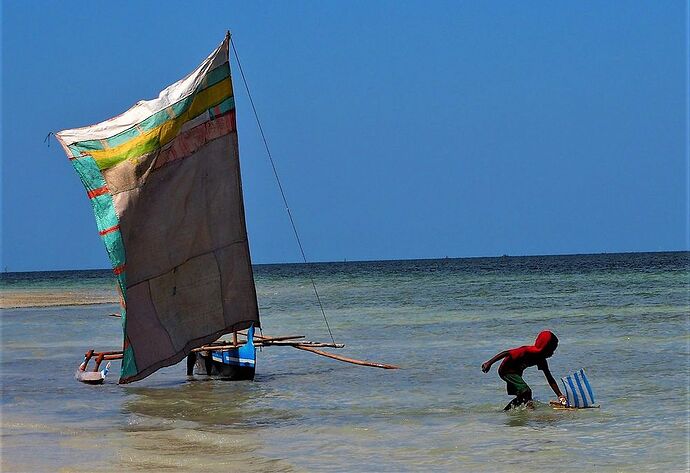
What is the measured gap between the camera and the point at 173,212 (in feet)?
44.4

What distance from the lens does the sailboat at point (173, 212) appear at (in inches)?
514

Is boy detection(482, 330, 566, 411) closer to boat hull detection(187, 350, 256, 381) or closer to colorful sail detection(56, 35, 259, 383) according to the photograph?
colorful sail detection(56, 35, 259, 383)

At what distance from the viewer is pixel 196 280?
1409cm

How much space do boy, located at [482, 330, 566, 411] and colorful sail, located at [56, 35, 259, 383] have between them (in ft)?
12.9

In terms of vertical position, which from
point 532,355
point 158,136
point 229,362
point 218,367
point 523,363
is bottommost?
point 218,367

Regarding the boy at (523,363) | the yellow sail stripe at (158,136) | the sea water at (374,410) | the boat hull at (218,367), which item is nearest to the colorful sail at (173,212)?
the yellow sail stripe at (158,136)

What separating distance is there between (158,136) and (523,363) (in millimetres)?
5428

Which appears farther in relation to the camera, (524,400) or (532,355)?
(524,400)

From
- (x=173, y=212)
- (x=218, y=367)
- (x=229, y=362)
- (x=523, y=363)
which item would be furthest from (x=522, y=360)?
(x=218, y=367)

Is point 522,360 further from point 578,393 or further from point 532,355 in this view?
point 578,393

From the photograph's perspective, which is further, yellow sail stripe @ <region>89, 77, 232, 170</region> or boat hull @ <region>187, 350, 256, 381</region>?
boat hull @ <region>187, 350, 256, 381</region>

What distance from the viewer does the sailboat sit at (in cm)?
1305

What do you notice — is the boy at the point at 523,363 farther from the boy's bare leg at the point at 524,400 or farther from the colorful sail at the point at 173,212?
the colorful sail at the point at 173,212

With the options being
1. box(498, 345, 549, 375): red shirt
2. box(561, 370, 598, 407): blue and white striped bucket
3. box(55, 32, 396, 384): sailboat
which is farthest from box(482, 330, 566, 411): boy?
box(55, 32, 396, 384): sailboat
